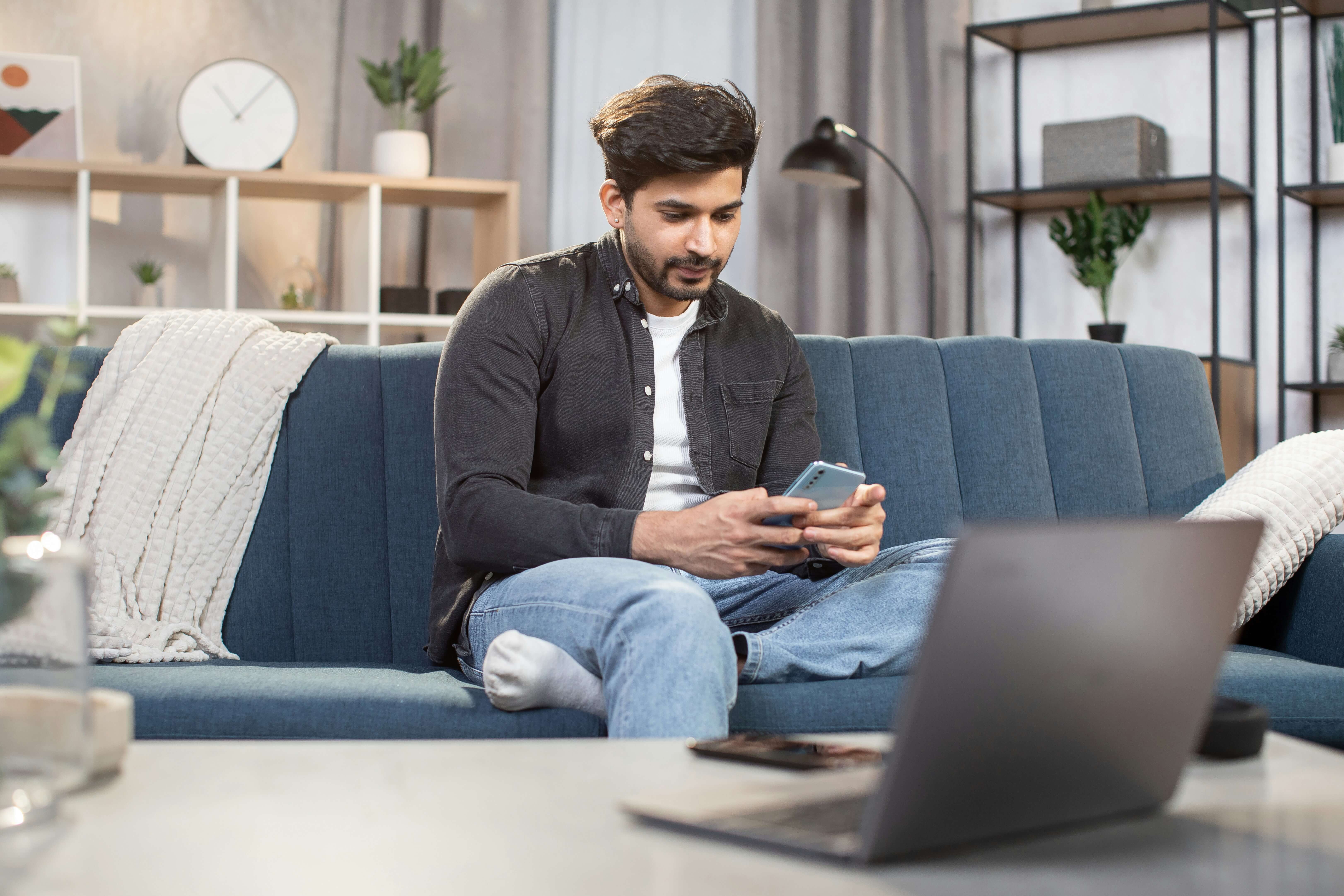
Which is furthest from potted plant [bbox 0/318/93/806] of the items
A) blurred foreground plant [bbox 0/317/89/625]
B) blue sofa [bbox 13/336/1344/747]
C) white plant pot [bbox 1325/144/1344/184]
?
white plant pot [bbox 1325/144/1344/184]

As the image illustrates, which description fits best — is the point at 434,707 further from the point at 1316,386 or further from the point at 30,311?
the point at 1316,386

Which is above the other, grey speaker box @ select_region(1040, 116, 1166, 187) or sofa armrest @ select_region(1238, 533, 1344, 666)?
grey speaker box @ select_region(1040, 116, 1166, 187)

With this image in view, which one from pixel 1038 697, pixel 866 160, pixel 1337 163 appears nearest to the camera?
pixel 1038 697

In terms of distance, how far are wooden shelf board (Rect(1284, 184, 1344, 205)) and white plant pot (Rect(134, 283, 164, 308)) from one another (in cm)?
291

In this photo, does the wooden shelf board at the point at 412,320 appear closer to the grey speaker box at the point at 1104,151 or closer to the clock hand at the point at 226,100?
the clock hand at the point at 226,100

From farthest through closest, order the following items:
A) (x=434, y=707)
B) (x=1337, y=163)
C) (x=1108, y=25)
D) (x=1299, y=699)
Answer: (x=1108, y=25) < (x=1337, y=163) < (x=1299, y=699) < (x=434, y=707)

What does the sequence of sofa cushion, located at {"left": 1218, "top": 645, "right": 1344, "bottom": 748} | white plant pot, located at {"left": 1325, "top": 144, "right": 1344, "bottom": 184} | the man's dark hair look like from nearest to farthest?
sofa cushion, located at {"left": 1218, "top": 645, "right": 1344, "bottom": 748}, the man's dark hair, white plant pot, located at {"left": 1325, "top": 144, "right": 1344, "bottom": 184}

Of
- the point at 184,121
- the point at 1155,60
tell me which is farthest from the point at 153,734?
the point at 1155,60

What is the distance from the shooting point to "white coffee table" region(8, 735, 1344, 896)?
55 cm

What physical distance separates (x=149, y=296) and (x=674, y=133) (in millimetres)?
2243

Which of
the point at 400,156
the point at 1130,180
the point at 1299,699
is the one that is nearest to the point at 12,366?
the point at 1299,699

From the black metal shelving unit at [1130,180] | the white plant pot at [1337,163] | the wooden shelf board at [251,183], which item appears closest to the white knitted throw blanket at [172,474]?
the wooden shelf board at [251,183]

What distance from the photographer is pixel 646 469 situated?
168 cm

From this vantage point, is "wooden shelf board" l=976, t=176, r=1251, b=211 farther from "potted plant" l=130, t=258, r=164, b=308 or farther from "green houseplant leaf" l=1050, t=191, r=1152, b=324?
"potted plant" l=130, t=258, r=164, b=308
